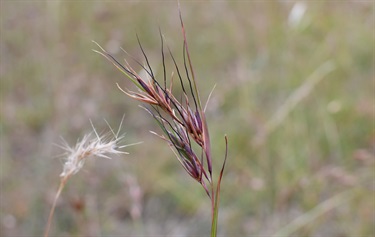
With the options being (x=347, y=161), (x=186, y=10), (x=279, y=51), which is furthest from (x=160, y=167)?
(x=186, y=10)

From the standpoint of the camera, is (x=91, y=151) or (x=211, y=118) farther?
(x=211, y=118)

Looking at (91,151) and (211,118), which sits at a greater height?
(211,118)

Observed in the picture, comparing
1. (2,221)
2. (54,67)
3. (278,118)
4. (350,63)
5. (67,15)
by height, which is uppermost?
(67,15)

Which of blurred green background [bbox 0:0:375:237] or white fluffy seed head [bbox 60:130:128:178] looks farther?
blurred green background [bbox 0:0:375:237]

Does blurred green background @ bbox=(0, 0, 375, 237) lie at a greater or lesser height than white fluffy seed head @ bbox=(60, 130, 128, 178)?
greater

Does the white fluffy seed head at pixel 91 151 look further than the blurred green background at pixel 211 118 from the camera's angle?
No

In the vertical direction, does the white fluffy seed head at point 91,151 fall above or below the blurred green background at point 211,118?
below

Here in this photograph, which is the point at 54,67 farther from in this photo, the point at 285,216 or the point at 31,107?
the point at 285,216

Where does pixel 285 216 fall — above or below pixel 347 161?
below
